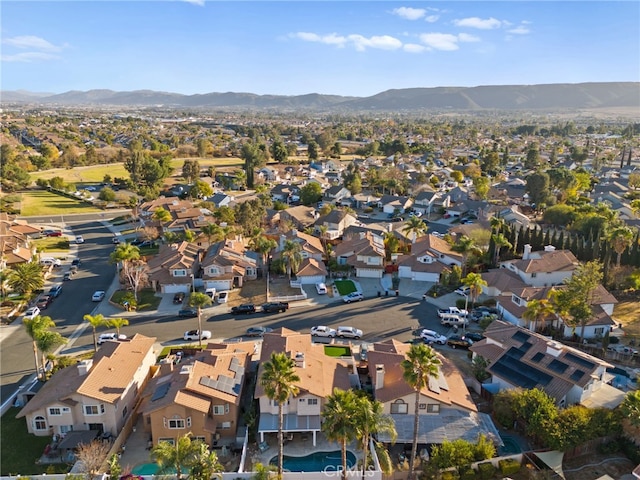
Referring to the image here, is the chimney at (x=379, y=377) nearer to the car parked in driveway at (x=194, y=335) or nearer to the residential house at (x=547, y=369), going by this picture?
the residential house at (x=547, y=369)

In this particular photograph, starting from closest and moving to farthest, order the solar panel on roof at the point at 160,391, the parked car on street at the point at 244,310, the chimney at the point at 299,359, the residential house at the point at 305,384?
the residential house at the point at 305,384
the solar panel on roof at the point at 160,391
the chimney at the point at 299,359
the parked car on street at the point at 244,310

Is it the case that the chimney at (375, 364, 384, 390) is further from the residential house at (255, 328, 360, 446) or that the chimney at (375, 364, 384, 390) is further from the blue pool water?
the blue pool water

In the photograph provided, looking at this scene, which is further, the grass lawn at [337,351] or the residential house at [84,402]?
the grass lawn at [337,351]

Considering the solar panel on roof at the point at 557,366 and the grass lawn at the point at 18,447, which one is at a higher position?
the solar panel on roof at the point at 557,366

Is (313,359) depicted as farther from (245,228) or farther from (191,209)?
(191,209)

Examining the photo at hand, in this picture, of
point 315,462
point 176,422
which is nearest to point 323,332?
point 315,462

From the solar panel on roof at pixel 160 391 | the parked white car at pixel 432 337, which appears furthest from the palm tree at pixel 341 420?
the parked white car at pixel 432 337
